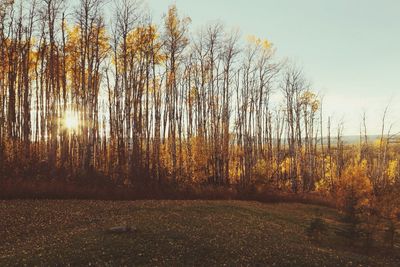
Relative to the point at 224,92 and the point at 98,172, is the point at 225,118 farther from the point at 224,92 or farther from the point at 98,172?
the point at 98,172

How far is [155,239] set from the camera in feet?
48.6

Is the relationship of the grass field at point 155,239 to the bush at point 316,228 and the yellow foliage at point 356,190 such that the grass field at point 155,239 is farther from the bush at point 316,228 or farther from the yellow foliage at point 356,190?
the yellow foliage at point 356,190

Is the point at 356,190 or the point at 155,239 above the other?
the point at 356,190

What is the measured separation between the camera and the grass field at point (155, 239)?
41.9ft

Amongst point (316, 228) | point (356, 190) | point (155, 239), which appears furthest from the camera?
point (356, 190)


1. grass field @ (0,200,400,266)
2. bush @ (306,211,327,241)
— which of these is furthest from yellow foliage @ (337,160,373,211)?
grass field @ (0,200,400,266)

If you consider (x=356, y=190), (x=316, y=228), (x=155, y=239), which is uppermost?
(x=356, y=190)

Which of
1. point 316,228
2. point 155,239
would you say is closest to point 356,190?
point 316,228

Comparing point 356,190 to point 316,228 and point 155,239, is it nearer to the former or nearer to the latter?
Result: point 316,228

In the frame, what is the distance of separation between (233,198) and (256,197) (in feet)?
9.77

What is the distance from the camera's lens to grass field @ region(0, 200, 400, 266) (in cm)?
1277

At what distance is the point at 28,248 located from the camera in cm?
1336

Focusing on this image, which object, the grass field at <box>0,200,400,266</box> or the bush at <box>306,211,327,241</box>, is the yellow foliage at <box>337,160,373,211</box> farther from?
the grass field at <box>0,200,400,266</box>

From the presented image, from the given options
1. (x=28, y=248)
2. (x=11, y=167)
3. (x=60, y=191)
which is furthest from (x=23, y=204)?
(x=28, y=248)
